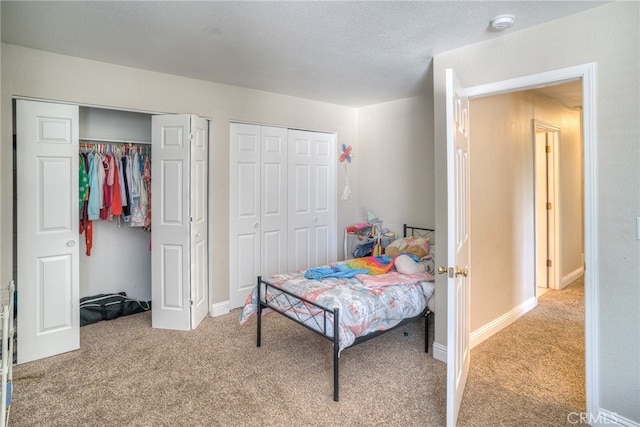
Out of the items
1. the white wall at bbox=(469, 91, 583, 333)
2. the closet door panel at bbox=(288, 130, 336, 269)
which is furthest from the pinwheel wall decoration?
the white wall at bbox=(469, 91, 583, 333)

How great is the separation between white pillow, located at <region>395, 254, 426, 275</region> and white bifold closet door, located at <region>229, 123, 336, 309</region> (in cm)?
161

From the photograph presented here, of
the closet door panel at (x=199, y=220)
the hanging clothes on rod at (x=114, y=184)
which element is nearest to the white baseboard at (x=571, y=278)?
the closet door panel at (x=199, y=220)

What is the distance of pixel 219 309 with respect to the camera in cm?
385

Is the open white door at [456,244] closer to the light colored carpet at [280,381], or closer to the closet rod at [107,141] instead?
the light colored carpet at [280,381]

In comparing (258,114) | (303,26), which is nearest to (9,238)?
(258,114)

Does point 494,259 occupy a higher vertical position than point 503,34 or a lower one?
lower

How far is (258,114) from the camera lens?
13.2 ft

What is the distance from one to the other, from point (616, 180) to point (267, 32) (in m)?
2.39

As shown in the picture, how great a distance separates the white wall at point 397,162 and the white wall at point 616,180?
78.5 inches

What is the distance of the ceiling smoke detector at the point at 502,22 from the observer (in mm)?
2199

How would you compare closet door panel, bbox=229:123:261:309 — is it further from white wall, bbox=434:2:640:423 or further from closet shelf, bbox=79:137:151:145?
white wall, bbox=434:2:640:423

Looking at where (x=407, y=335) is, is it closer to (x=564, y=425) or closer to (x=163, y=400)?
(x=564, y=425)

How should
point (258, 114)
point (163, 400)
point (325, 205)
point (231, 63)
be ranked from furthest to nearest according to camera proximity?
point (325, 205)
point (258, 114)
point (231, 63)
point (163, 400)

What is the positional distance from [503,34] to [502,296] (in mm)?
2383
